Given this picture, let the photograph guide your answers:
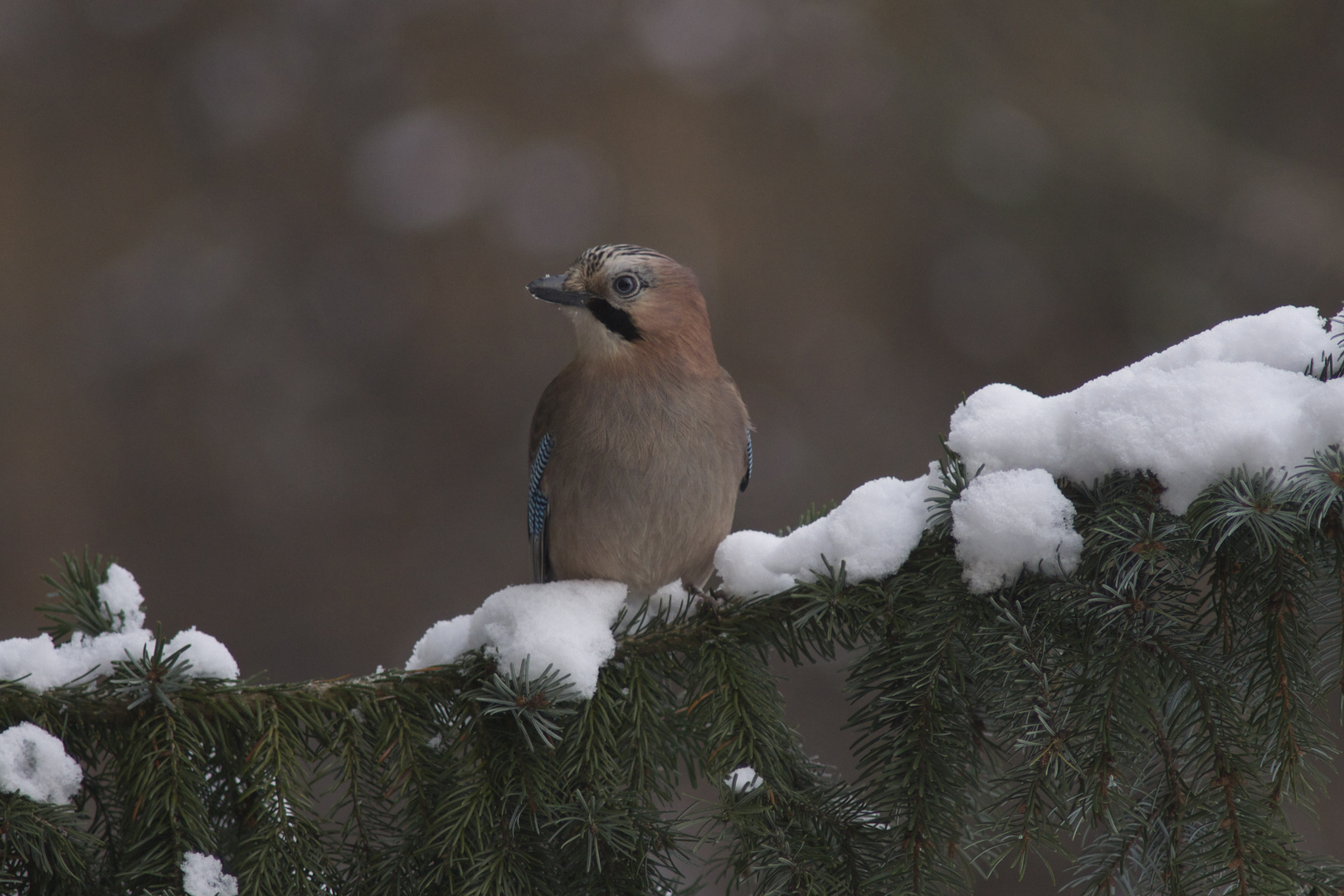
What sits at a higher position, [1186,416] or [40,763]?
[1186,416]

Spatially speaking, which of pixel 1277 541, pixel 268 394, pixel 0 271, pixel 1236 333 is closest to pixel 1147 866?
pixel 1277 541

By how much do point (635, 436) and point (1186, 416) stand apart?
3.48ft

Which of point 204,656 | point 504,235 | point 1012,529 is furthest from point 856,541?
point 504,235

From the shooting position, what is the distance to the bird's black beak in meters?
2.06

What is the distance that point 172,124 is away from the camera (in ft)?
13.6

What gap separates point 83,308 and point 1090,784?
422 centimetres

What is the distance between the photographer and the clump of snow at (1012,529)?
120 cm

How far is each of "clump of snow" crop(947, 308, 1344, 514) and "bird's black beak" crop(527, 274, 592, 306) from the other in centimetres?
95

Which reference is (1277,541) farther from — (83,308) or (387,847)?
(83,308)

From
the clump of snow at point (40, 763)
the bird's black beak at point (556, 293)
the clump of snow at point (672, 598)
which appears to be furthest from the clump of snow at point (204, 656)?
the bird's black beak at point (556, 293)

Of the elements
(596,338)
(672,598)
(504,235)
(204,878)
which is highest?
(504,235)

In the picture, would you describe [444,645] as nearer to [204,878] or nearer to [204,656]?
[204,656]

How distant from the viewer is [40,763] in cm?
116

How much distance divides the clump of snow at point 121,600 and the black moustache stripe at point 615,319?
100 cm
